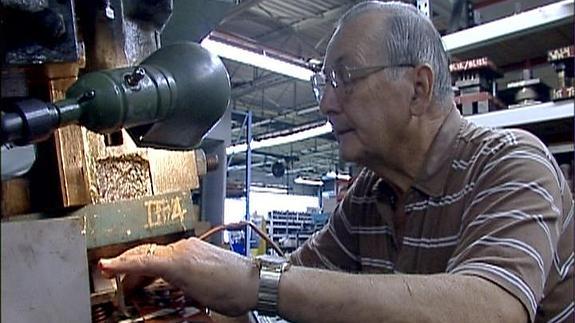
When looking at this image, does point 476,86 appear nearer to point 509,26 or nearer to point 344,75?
point 509,26

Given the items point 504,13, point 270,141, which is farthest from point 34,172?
point 270,141

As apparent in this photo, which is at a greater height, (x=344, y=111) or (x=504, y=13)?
(x=504, y=13)

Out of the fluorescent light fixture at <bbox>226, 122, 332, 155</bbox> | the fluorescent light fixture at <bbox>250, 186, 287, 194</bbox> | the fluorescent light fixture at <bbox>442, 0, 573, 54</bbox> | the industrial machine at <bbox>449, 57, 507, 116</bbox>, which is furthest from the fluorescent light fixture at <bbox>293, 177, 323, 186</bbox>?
the fluorescent light fixture at <bbox>442, 0, 573, 54</bbox>

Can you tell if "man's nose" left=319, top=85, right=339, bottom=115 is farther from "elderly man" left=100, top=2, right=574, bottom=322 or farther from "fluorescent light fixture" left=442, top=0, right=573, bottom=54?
"fluorescent light fixture" left=442, top=0, right=573, bottom=54

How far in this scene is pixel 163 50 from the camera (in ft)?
1.97

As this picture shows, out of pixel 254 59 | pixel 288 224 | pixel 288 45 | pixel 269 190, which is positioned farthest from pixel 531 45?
pixel 269 190

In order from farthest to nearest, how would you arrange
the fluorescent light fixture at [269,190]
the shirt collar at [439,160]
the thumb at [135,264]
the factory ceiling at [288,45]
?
the fluorescent light fixture at [269,190] → the factory ceiling at [288,45] → the shirt collar at [439,160] → the thumb at [135,264]

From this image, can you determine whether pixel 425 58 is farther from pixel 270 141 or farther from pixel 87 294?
pixel 270 141

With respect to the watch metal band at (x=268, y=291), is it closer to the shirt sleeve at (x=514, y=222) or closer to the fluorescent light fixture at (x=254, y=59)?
the shirt sleeve at (x=514, y=222)

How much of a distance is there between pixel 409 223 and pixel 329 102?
0.27 meters

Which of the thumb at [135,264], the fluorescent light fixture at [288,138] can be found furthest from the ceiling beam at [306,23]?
the thumb at [135,264]

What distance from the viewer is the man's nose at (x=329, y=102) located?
3.93 feet

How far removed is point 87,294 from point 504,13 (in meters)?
2.46

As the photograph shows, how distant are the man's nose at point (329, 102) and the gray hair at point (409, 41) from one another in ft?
0.38
